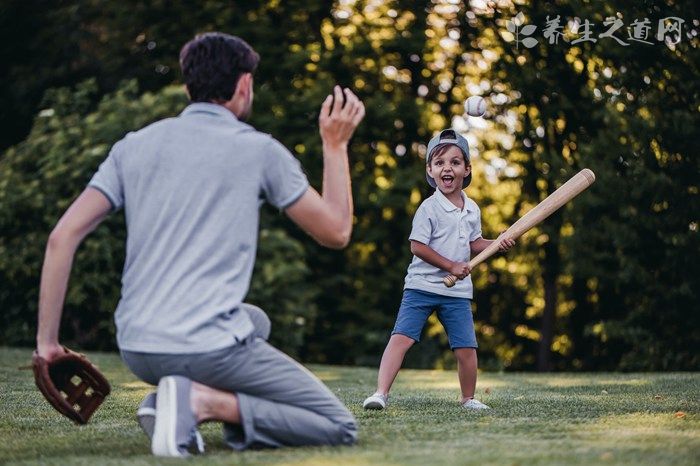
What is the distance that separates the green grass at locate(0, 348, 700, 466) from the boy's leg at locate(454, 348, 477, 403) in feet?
0.61

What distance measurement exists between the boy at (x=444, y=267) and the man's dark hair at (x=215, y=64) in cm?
226

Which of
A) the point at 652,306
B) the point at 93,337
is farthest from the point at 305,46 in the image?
the point at 652,306

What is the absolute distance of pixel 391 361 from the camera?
5957mm

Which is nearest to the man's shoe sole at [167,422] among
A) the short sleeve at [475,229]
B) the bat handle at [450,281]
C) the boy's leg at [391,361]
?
the boy's leg at [391,361]

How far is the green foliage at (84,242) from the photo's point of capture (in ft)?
43.4

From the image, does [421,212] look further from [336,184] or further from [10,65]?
[10,65]

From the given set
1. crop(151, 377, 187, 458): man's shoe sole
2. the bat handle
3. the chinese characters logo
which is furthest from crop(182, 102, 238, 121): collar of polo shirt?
the chinese characters logo

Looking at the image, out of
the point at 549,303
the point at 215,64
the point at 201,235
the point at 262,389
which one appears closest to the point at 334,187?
the point at 201,235

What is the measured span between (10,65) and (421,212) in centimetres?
1313

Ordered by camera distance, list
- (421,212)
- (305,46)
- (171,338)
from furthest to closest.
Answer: (305,46) < (421,212) < (171,338)

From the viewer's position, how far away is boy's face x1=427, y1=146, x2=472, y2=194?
6.11m

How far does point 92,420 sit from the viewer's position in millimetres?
5066

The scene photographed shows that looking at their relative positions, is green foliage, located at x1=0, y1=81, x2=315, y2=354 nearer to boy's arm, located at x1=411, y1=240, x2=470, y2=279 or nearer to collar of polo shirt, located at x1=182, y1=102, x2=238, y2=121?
boy's arm, located at x1=411, y1=240, x2=470, y2=279

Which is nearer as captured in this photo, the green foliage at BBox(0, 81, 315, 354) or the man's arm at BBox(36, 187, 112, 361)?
the man's arm at BBox(36, 187, 112, 361)
